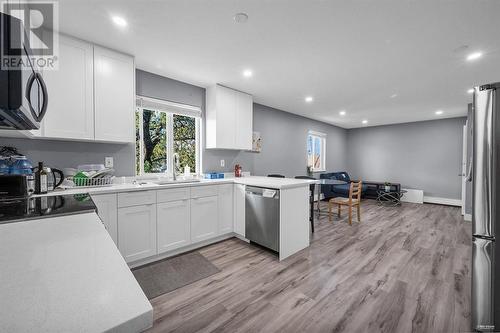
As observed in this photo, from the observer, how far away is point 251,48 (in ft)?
7.85

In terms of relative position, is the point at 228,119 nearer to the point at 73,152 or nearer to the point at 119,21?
the point at 119,21

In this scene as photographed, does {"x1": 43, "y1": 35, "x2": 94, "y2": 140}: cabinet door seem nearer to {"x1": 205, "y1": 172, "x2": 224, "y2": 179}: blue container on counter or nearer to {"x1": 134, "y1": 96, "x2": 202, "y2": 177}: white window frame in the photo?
{"x1": 134, "y1": 96, "x2": 202, "y2": 177}: white window frame

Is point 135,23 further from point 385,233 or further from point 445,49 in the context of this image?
point 385,233

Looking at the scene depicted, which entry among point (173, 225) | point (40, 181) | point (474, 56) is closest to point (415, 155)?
point (474, 56)

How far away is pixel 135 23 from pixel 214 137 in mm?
1785

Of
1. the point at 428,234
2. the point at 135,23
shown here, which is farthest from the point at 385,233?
the point at 135,23

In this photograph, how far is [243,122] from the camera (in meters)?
3.83

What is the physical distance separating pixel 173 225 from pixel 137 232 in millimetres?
404

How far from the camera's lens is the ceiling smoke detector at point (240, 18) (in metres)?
1.85

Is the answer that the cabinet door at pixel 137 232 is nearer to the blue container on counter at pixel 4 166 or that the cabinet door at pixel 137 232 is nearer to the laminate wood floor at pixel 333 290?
the laminate wood floor at pixel 333 290

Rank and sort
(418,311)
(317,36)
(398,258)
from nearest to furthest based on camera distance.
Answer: (418,311) < (317,36) < (398,258)

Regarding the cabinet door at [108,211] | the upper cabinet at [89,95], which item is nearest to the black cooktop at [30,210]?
the cabinet door at [108,211]

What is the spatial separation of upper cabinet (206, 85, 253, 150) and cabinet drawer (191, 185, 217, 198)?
0.80 m

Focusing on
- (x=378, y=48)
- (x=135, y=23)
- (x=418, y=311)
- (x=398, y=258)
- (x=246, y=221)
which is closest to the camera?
(x=418, y=311)
